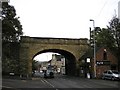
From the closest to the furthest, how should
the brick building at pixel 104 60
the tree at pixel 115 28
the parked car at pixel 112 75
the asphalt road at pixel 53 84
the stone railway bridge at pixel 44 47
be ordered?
the asphalt road at pixel 53 84 → the parked car at pixel 112 75 → the tree at pixel 115 28 → the brick building at pixel 104 60 → the stone railway bridge at pixel 44 47

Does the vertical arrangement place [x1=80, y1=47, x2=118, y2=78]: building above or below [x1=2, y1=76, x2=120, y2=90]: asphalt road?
above

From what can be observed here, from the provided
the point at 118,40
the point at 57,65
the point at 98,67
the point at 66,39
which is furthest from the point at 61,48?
the point at 57,65

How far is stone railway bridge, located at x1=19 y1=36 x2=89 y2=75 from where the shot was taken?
70812 millimetres

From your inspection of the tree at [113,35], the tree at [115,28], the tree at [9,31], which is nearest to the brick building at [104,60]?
the tree at [113,35]

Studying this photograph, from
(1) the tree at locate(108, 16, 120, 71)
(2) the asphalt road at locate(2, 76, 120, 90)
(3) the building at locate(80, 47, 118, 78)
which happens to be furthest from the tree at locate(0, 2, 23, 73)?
(1) the tree at locate(108, 16, 120, 71)

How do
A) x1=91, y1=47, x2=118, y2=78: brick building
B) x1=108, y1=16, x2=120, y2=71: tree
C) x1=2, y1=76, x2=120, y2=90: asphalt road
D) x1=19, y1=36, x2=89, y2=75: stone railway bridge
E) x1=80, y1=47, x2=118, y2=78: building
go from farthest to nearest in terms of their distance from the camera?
x1=19, y1=36, x2=89, y2=75: stone railway bridge, x1=91, y1=47, x2=118, y2=78: brick building, x1=80, y1=47, x2=118, y2=78: building, x1=108, y1=16, x2=120, y2=71: tree, x1=2, y1=76, x2=120, y2=90: asphalt road

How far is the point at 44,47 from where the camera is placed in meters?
72.6

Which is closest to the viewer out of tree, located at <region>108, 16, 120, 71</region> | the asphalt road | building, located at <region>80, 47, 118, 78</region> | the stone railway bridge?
the asphalt road

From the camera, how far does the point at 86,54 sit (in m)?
71.5

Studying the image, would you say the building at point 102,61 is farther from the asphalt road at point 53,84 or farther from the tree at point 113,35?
the asphalt road at point 53,84

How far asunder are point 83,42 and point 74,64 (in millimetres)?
6274

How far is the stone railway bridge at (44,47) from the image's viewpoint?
7081cm

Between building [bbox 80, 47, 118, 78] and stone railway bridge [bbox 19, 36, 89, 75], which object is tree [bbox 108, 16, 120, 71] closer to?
building [bbox 80, 47, 118, 78]

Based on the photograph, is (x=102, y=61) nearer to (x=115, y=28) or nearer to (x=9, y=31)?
(x=115, y=28)
